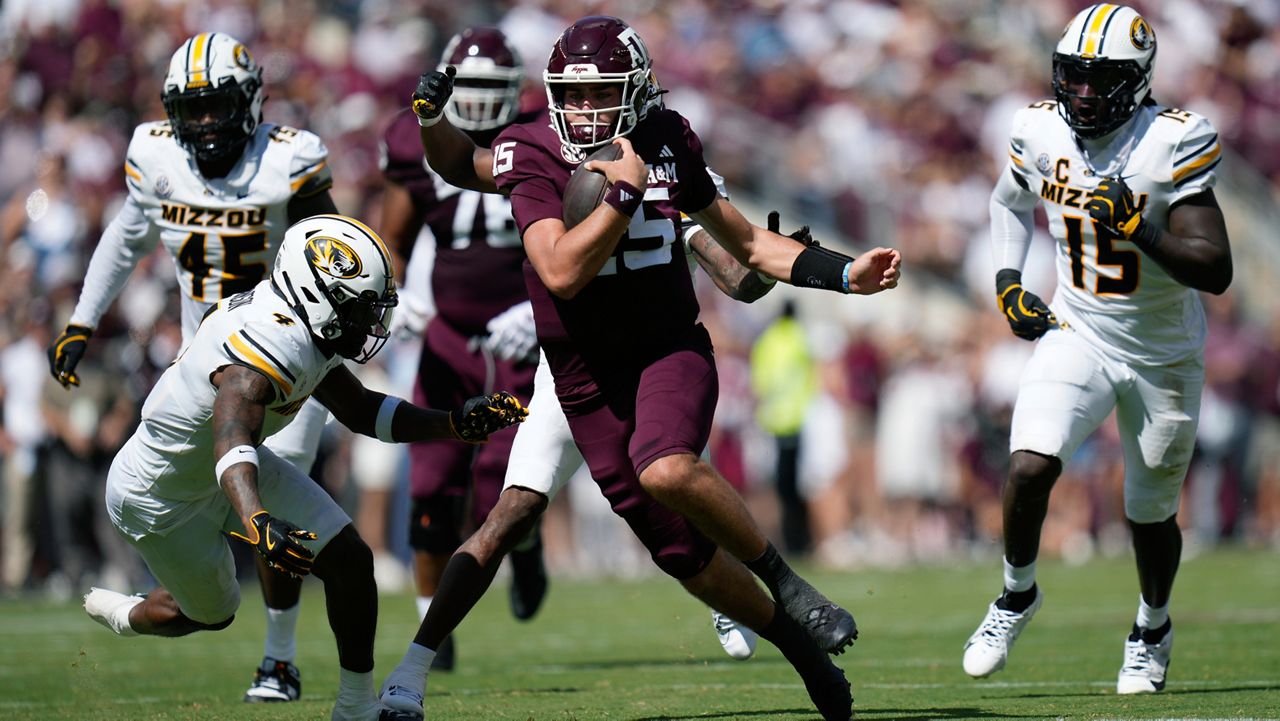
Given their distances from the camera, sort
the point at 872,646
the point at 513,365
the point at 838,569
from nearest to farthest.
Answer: the point at 513,365 → the point at 872,646 → the point at 838,569

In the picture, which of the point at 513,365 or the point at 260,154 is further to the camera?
the point at 513,365

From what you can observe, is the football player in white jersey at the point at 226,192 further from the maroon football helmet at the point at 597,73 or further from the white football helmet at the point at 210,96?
the maroon football helmet at the point at 597,73

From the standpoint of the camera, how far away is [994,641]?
20.8ft

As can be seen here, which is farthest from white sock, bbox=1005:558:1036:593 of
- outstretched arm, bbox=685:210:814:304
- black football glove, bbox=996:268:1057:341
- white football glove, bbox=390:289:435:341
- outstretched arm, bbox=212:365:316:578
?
white football glove, bbox=390:289:435:341

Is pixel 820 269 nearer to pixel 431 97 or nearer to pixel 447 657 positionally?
pixel 431 97

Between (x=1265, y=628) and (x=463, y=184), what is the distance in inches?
183

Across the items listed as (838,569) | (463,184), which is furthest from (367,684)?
(838,569)

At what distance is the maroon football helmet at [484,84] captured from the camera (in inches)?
301

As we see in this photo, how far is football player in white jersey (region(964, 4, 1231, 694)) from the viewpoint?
623 cm

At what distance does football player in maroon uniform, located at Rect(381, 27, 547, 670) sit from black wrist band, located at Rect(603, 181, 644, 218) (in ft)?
8.88

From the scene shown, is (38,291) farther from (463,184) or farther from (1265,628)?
(1265,628)

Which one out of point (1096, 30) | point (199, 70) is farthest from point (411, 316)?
point (1096, 30)

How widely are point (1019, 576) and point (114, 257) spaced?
3.67 m

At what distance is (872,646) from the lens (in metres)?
8.35
